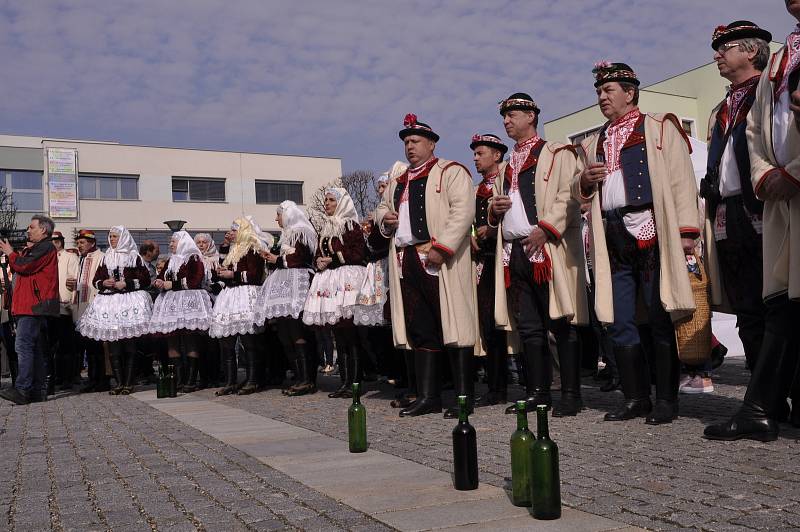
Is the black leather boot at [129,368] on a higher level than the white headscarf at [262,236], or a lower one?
lower

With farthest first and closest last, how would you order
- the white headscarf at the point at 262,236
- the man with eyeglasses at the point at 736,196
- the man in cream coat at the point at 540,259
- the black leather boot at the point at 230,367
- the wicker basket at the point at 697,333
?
the white headscarf at the point at 262,236 → the black leather boot at the point at 230,367 → the man in cream coat at the point at 540,259 → the wicker basket at the point at 697,333 → the man with eyeglasses at the point at 736,196

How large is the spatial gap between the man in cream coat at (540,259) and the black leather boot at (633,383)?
0.47 metres

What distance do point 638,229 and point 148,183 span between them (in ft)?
146

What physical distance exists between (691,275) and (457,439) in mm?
2573

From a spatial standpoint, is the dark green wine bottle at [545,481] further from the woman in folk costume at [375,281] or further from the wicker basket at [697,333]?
the woman in folk costume at [375,281]

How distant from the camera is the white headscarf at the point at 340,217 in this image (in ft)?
28.2

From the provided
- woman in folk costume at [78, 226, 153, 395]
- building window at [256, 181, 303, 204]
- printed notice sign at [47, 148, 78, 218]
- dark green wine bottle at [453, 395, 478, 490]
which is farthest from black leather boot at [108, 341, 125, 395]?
building window at [256, 181, 303, 204]

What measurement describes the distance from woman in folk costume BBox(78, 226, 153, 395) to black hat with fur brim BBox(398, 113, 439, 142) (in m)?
5.24

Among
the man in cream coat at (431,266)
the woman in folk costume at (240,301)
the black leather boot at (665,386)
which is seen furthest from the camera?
the woman in folk costume at (240,301)

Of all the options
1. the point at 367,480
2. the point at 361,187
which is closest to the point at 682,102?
the point at 361,187

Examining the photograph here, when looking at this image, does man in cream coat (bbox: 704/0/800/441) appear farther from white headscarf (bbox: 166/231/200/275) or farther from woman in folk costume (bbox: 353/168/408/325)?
white headscarf (bbox: 166/231/200/275)

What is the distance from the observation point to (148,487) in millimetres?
4125

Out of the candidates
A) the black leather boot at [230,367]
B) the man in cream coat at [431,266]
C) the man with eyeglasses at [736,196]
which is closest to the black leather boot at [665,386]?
the man with eyeglasses at [736,196]

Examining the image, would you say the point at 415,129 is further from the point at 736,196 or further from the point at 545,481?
the point at 545,481
